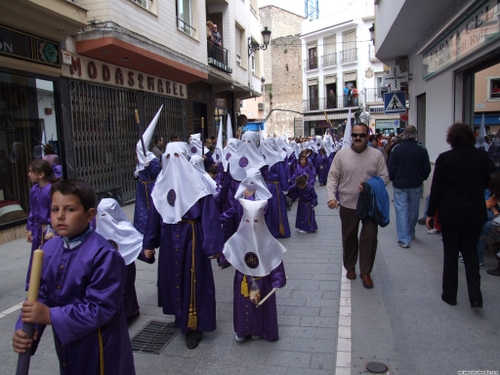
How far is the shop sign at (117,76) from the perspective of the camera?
10.2m

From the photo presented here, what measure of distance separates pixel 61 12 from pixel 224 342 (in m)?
7.72

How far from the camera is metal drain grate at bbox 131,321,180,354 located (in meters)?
3.92

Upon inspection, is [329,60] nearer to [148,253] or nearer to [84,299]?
[148,253]

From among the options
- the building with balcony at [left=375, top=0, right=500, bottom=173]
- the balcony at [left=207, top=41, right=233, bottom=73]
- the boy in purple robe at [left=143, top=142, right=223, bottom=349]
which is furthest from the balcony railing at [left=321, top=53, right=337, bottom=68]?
the boy in purple robe at [left=143, top=142, right=223, bottom=349]

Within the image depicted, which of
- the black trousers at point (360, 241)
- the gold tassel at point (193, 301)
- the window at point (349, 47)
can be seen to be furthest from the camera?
the window at point (349, 47)

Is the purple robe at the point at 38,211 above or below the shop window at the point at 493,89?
below

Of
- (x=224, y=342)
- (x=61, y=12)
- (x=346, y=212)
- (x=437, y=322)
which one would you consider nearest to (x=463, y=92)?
(x=346, y=212)

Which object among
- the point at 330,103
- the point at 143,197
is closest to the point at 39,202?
the point at 143,197

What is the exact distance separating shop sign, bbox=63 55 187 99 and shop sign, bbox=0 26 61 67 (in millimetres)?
511

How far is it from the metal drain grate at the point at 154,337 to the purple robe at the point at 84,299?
161 centimetres

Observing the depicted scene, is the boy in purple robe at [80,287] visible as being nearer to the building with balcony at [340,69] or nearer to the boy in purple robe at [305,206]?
the boy in purple robe at [305,206]

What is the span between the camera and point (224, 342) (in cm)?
398

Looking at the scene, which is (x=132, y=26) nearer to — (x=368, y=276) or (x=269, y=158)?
(x=269, y=158)

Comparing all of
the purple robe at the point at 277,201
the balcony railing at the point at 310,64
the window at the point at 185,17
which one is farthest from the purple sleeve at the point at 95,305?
the balcony railing at the point at 310,64
